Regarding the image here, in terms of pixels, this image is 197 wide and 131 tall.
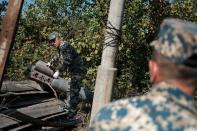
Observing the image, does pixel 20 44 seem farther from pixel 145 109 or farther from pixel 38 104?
pixel 145 109

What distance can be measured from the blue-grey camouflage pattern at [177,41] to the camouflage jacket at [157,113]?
0.41 ft

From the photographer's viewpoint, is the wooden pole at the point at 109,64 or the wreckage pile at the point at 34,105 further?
the wreckage pile at the point at 34,105

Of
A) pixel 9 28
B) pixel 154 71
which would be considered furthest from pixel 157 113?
pixel 9 28

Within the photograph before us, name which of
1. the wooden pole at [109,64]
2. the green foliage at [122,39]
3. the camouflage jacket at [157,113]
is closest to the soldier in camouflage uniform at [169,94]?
the camouflage jacket at [157,113]

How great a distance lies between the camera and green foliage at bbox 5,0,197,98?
14477mm

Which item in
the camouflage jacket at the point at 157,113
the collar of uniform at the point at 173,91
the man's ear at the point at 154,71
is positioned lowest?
the camouflage jacket at the point at 157,113

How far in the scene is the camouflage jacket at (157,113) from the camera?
2129mm

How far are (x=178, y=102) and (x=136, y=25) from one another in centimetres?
1285

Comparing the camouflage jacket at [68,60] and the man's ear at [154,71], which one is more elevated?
the camouflage jacket at [68,60]

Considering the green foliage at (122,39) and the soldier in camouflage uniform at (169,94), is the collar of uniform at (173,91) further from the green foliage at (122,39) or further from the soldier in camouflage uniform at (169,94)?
the green foliage at (122,39)

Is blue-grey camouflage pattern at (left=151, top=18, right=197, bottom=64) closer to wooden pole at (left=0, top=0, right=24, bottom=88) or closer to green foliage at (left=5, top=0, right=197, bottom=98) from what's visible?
wooden pole at (left=0, top=0, right=24, bottom=88)

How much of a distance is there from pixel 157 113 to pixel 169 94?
9 centimetres

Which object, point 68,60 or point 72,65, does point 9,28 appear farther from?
point 72,65

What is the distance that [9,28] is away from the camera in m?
6.35
